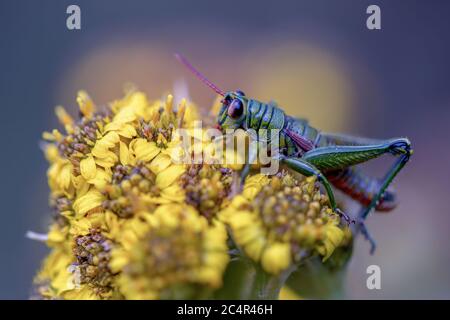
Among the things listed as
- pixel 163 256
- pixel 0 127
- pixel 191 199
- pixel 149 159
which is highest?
pixel 0 127

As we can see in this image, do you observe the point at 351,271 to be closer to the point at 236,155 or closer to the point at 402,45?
the point at 236,155

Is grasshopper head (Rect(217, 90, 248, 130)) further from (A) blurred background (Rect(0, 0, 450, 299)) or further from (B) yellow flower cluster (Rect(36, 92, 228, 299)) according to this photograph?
(A) blurred background (Rect(0, 0, 450, 299))

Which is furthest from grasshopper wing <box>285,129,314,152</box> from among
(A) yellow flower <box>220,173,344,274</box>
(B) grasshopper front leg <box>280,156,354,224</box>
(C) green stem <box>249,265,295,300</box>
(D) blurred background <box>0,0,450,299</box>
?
(D) blurred background <box>0,0,450,299</box>

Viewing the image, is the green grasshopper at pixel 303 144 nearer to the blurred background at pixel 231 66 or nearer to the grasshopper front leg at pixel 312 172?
the grasshopper front leg at pixel 312 172

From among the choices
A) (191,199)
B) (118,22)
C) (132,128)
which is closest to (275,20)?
(118,22)

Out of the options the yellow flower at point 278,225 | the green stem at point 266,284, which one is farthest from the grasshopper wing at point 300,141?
the green stem at point 266,284

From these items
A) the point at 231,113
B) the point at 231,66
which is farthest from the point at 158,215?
the point at 231,66

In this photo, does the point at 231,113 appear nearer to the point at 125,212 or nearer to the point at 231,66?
the point at 125,212
